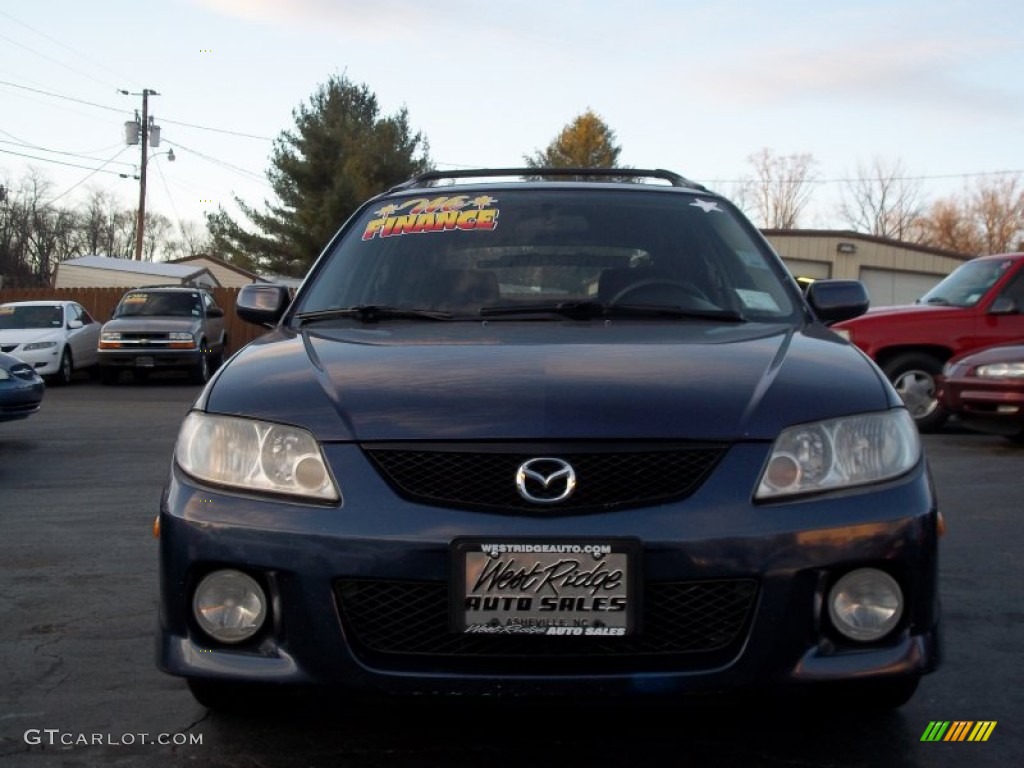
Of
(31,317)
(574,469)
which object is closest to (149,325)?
(31,317)

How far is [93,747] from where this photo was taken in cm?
343

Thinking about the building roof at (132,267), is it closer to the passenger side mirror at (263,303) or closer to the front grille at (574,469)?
the passenger side mirror at (263,303)

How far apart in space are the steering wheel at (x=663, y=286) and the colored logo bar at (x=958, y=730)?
1445 millimetres

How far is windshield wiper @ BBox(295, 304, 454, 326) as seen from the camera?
3977 mm

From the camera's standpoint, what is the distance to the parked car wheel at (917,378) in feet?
42.0


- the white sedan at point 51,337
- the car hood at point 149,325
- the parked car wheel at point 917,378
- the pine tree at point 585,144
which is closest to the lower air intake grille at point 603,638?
the parked car wheel at point 917,378

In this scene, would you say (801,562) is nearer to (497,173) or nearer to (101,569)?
(497,173)

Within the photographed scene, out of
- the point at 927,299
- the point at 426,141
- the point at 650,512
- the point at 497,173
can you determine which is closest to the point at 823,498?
the point at 650,512

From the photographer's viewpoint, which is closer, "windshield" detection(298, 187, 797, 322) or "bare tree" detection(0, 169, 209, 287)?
"windshield" detection(298, 187, 797, 322)

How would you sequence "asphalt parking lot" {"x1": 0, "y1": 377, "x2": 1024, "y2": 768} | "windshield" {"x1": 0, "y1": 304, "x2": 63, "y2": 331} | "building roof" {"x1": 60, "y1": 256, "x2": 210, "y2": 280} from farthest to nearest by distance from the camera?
"building roof" {"x1": 60, "y1": 256, "x2": 210, "y2": 280}, "windshield" {"x1": 0, "y1": 304, "x2": 63, "y2": 331}, "asphalt parking lot" {"x1": 0, "y1": 377, "x2": 1024, "y2": 768}

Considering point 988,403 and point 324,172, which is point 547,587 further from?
point 324,172

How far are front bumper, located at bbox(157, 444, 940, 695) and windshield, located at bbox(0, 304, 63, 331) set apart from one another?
2124cm

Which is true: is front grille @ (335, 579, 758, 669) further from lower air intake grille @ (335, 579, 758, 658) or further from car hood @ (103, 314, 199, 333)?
car hood @ (103, 314, 199, 333)

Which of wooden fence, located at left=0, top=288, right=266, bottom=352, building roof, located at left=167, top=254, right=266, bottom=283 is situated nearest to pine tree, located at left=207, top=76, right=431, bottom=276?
building roof, located at left=167, top=254, right=266, bottom=283
